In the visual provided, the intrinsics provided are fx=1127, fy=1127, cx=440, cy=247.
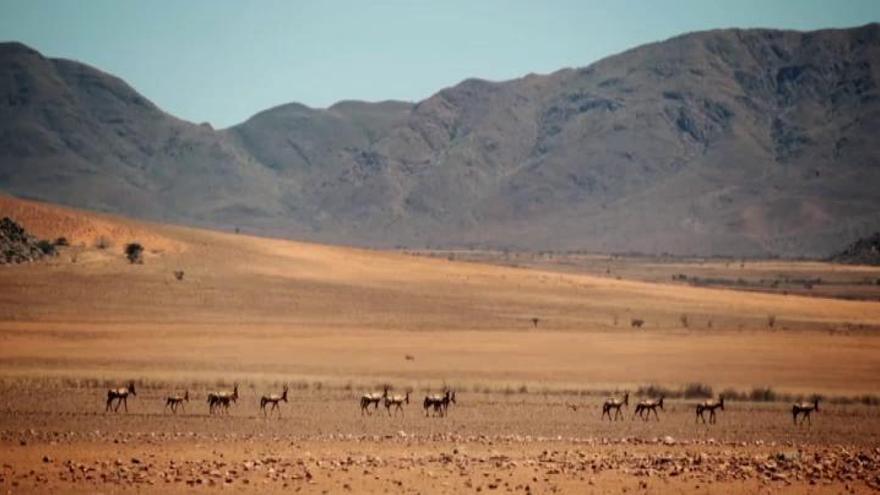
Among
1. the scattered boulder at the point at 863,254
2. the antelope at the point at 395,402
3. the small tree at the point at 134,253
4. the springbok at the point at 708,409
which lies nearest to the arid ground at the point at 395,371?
the springbok at the point at 708,409

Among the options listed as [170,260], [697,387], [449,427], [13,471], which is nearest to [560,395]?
[697,387]

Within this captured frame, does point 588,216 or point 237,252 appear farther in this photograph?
point 588,216

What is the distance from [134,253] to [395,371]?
2862cm

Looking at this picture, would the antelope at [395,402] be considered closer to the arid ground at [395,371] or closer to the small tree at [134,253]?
the arid ground at [395,371]

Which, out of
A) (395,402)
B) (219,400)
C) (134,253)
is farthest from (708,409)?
(134,253)

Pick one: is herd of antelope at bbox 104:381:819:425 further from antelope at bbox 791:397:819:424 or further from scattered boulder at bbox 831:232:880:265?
scattered boulder at bbox 831:232:880:265

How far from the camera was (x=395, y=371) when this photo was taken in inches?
1484

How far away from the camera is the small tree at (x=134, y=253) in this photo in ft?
200

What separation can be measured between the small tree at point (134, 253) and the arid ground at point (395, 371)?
0.94 m

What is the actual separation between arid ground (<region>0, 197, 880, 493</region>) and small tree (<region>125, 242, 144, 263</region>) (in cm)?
94

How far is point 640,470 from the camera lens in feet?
63.8

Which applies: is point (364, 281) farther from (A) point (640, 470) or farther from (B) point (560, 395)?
(A) point (640, 470)

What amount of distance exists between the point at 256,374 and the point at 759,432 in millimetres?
16192

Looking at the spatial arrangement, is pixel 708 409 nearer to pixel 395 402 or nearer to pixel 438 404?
pixel 438 404
